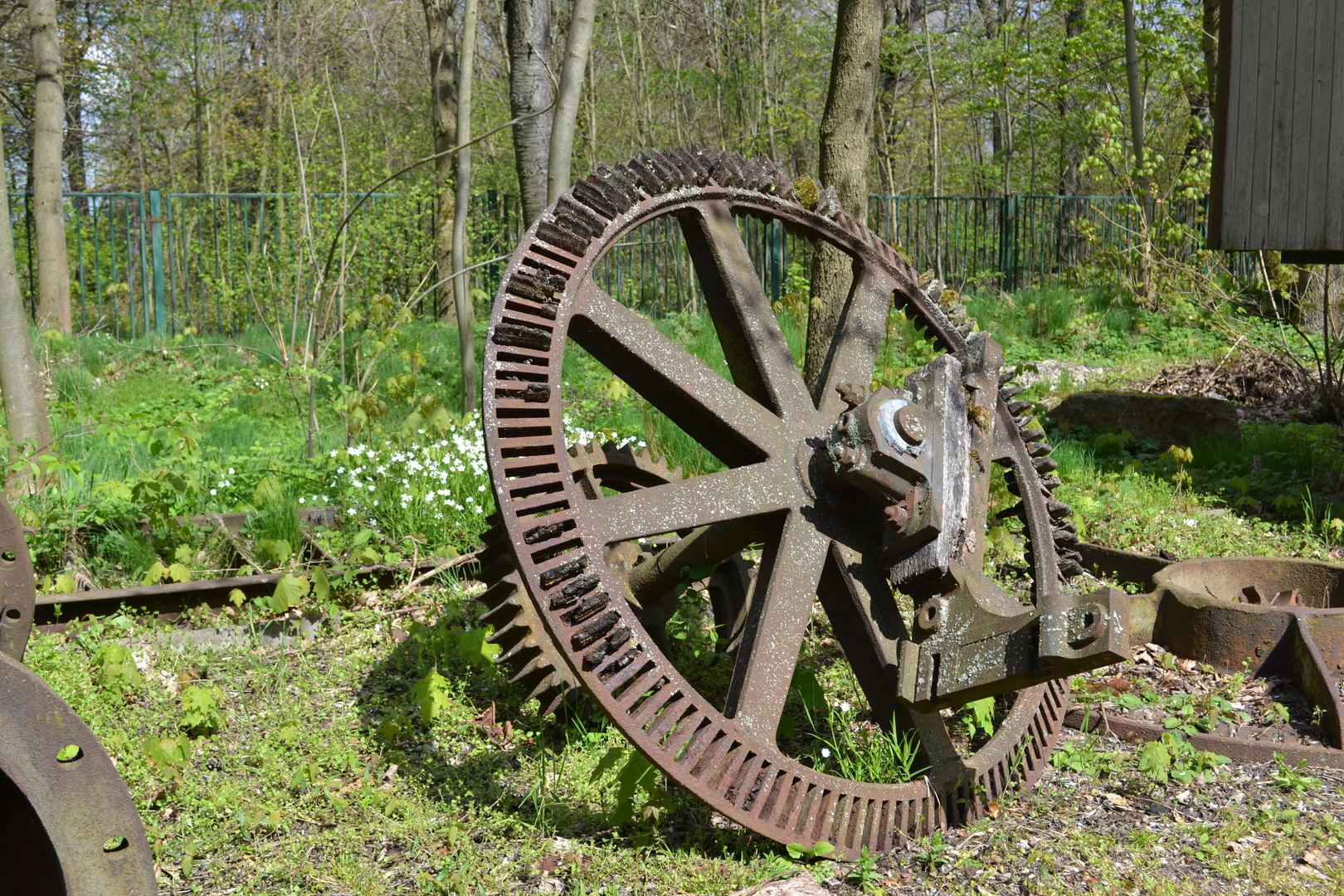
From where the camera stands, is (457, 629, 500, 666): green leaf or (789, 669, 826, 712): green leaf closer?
(789, 669, 826, 712): green leaf

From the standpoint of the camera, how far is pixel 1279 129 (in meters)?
6.65

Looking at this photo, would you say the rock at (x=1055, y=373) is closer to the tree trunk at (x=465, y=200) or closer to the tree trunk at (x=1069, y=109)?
the tree trunk at (x=465, y=200)

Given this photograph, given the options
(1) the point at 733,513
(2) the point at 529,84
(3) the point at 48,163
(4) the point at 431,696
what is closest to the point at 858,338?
(1) the point at 733,513

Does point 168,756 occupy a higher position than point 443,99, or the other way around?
point 443,99

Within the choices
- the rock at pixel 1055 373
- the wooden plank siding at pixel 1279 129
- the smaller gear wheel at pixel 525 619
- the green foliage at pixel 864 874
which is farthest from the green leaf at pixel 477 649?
the rock at pixel 1055 373

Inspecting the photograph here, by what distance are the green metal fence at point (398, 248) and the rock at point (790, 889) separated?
909cm

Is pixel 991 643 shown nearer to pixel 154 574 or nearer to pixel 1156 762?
pixel 1156 762

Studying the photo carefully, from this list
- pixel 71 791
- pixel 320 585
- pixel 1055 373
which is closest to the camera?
pixel 71 791

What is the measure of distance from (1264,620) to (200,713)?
12.7ft

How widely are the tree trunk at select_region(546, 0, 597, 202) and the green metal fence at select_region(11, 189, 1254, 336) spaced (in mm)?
5300

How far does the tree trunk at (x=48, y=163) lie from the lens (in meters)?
6.70

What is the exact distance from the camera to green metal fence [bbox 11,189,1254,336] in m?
12.6

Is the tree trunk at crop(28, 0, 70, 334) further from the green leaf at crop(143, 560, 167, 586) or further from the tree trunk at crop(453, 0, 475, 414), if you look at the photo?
the green leaf at crop(143, 560, 167, 586)

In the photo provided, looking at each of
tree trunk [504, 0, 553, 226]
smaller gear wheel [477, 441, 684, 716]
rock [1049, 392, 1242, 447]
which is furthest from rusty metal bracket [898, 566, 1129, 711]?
tree trunk [504, 0, 553, 226]
